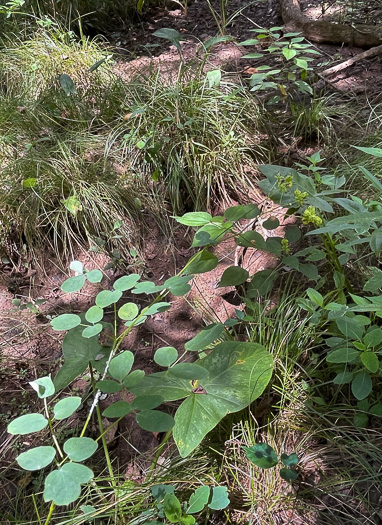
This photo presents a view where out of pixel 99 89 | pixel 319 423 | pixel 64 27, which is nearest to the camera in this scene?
pixel 319 423

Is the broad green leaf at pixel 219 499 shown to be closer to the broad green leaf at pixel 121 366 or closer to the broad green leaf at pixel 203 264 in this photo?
the broad green leaf at pixel 121 366

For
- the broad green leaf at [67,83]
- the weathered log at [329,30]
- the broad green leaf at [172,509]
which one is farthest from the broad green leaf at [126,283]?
the weathered log at [329,30]

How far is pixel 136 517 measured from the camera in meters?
1.23

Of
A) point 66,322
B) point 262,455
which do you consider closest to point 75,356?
point 66,322

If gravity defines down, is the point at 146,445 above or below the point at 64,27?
below

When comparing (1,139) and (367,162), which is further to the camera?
(1,139)

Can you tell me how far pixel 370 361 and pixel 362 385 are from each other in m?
0.09

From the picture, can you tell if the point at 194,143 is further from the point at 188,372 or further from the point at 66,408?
the point at 66,408

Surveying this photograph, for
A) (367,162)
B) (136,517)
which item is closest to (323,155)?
(367,162)

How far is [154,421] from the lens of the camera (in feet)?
3.44

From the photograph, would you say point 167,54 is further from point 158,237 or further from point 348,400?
point 348,400

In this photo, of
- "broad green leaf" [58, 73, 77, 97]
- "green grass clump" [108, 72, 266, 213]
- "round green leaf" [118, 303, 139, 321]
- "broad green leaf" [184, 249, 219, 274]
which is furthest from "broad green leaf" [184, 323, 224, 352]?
"broad green leaf" [58, 73, 77, 97]

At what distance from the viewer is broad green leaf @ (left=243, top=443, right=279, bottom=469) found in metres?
1.27

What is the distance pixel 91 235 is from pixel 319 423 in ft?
4.72
